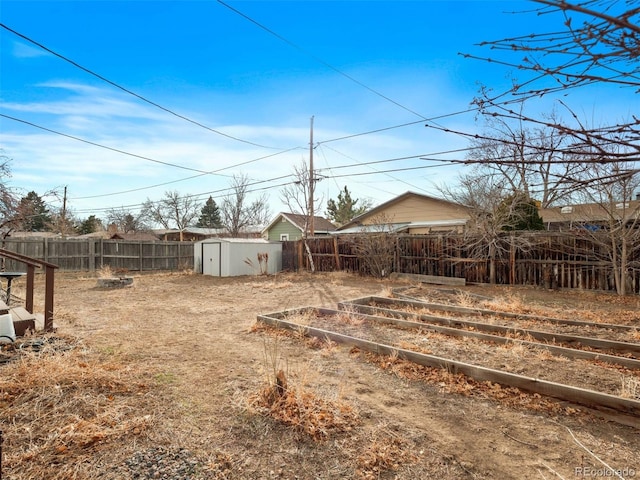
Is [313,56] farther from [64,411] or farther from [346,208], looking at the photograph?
[346,208]

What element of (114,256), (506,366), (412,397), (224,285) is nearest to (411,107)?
(224,285)

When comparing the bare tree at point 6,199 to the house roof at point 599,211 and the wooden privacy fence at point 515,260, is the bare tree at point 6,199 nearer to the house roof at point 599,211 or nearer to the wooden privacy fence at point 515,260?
the wooden privacy fence at point 515,260

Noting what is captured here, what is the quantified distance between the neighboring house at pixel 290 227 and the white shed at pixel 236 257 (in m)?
10.0

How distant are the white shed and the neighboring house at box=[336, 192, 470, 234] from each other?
183 inches

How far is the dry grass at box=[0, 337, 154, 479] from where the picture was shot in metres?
2.06

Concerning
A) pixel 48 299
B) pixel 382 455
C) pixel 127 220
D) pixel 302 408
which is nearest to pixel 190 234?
pixel 127 220

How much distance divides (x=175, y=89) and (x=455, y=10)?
1116cm

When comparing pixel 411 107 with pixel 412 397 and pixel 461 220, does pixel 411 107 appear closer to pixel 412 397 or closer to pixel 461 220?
pixel 461 220

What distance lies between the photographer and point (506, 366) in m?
3.66

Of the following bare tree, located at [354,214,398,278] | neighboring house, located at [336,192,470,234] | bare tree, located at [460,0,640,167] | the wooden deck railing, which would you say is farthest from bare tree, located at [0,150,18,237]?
bare tree, located at [460,0,640,167]

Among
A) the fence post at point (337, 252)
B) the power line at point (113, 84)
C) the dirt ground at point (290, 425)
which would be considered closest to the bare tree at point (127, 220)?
the power line at point (113, 84)

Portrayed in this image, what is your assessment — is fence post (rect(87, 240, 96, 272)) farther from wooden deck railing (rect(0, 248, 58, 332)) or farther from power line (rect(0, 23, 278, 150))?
wooden deck railing (rect(0, 248, 58, 332))

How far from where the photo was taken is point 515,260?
10.4 meters

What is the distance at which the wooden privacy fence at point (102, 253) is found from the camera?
1448 centimetres
